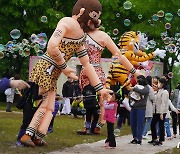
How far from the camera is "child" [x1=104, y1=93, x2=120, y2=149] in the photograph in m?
9.19

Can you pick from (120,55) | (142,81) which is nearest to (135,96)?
(142,81)

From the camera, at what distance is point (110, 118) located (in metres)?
9.29

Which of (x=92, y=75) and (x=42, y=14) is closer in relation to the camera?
(x=92, y=75)

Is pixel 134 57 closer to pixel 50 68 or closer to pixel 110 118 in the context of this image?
pixel 110 118

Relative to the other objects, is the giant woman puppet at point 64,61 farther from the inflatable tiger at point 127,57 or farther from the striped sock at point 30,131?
the inflatable tiger at point 127,57

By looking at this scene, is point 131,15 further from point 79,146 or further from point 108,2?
point 79,146

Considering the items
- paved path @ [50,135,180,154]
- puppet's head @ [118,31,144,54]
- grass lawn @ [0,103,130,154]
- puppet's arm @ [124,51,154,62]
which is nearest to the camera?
grass lawn @ [0,103,130,154]

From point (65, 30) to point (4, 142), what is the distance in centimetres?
239

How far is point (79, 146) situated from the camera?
911 cm

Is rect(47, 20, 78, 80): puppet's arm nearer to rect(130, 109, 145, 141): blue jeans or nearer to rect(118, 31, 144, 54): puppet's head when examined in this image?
rect(130, 109, 145, 141): blue jeans

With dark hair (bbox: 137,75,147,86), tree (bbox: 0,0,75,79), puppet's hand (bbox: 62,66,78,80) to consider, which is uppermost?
tree (bbox: 0,0,75,79)

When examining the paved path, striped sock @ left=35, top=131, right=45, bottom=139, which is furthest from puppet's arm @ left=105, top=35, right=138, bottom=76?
striped sock @ left=35, top=131, right=45, bottom=139

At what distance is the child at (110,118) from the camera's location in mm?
9188

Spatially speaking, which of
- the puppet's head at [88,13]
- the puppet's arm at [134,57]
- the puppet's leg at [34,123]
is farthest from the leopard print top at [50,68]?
the puppet's arm at [134,57]
